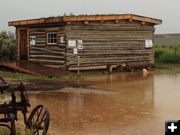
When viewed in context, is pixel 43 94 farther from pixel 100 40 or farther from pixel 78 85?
pixel 100 40

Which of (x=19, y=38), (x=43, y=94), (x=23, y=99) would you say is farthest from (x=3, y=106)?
(x=19, y=38)

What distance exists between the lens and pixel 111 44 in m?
25.4

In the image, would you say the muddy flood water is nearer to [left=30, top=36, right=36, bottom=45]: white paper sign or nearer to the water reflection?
the water reflection

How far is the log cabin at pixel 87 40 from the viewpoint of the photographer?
23203 mm

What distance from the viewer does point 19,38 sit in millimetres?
26938

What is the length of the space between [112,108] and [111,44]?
13.7 metres

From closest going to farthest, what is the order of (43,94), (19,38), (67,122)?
1. (67,122)
2. (43,94)
3. (19,38)

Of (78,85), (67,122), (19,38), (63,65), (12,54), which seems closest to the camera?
(67,122)

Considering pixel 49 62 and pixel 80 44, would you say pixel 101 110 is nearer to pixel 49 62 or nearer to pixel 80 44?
pixel 80 44

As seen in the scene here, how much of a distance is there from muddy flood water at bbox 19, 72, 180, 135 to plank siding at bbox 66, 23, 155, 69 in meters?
5.25

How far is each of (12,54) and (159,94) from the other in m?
17.2

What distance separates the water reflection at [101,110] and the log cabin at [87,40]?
230 inches

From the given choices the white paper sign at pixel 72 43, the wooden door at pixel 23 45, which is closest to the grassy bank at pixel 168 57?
the wooden door at pixel 23 45

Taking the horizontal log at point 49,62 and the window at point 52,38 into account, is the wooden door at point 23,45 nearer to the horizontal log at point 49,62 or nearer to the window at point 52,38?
the horizontal log at point 49,62
